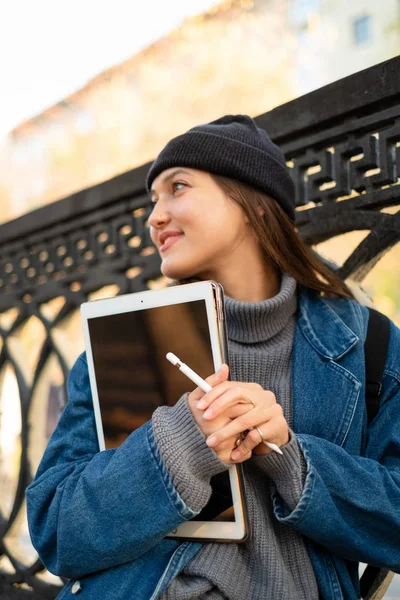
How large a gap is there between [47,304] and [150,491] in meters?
1.56

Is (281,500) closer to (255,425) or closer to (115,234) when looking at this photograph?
(255,425)

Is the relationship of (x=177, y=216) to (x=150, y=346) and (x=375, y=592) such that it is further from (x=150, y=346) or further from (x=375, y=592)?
(x=375, y=592)

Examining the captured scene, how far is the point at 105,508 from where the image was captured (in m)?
1.08

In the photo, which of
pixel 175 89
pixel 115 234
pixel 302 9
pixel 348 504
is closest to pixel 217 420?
pixel 348 504

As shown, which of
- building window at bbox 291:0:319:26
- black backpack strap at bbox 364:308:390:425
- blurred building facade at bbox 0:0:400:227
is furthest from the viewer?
building window at bbox 291:0:319:26

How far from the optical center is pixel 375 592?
1.37 metres

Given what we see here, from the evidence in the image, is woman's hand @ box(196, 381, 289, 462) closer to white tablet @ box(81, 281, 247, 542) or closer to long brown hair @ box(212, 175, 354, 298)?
white tablet @ box(81, 281, 247, 542)

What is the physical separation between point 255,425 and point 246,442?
40 mm

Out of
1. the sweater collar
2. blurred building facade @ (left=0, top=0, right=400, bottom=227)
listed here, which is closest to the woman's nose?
the sweater collar

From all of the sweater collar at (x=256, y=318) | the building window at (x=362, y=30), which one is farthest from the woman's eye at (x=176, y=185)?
the building window at (x=362, y=30)

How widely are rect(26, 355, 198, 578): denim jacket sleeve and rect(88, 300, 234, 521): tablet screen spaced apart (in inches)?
3.1

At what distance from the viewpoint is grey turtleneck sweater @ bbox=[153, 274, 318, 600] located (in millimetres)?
1038

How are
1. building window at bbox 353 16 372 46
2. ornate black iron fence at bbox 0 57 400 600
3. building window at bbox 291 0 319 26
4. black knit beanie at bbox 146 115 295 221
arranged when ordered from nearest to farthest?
black knit beanie at bbox 146 115 295 221
ornate black iron fence at bbox 0 57 400 600
building window at bbox 291 0 319 26
building window at bbox 353 16 372 46

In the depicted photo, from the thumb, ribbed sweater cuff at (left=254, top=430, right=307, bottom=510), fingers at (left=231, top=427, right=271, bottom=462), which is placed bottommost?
ribbed sweater cuff at (left=254, top=430, right=307, bottom=510)
